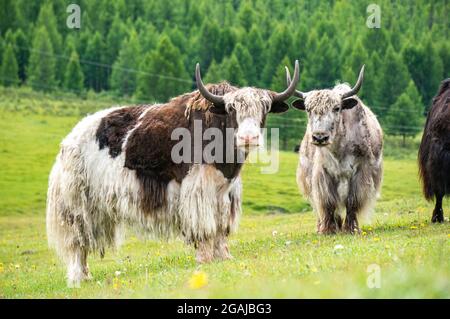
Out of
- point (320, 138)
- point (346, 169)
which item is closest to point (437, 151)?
point (346, 169)

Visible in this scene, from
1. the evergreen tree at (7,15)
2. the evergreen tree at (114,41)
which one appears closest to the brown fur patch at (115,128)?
the evergreen tree at (114,41)

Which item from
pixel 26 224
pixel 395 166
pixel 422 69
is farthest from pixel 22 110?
pixel 422 69

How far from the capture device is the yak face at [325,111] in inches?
449

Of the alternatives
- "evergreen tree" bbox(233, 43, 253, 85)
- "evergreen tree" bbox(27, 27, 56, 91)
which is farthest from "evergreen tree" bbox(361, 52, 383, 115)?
"evergreen tree" bbox(27, 27, 56, 91)

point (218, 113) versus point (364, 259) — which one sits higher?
point (218, 113)

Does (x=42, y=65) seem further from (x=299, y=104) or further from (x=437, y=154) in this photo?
(x=437, y=154)

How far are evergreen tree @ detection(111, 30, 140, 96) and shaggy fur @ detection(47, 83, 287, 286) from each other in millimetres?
81522

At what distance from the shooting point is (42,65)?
3452 inches

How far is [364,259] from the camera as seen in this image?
772cm

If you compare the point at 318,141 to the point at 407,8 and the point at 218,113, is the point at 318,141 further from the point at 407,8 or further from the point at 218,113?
the point at 407,8

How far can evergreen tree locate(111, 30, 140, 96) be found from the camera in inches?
3607

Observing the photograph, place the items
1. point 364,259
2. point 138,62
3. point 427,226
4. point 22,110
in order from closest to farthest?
point 364,259 < point 427,226 < point 22,110 < point 138,62

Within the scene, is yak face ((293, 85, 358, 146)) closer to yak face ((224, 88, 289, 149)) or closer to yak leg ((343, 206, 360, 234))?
yak leg ((343, 206, 360, 234))
